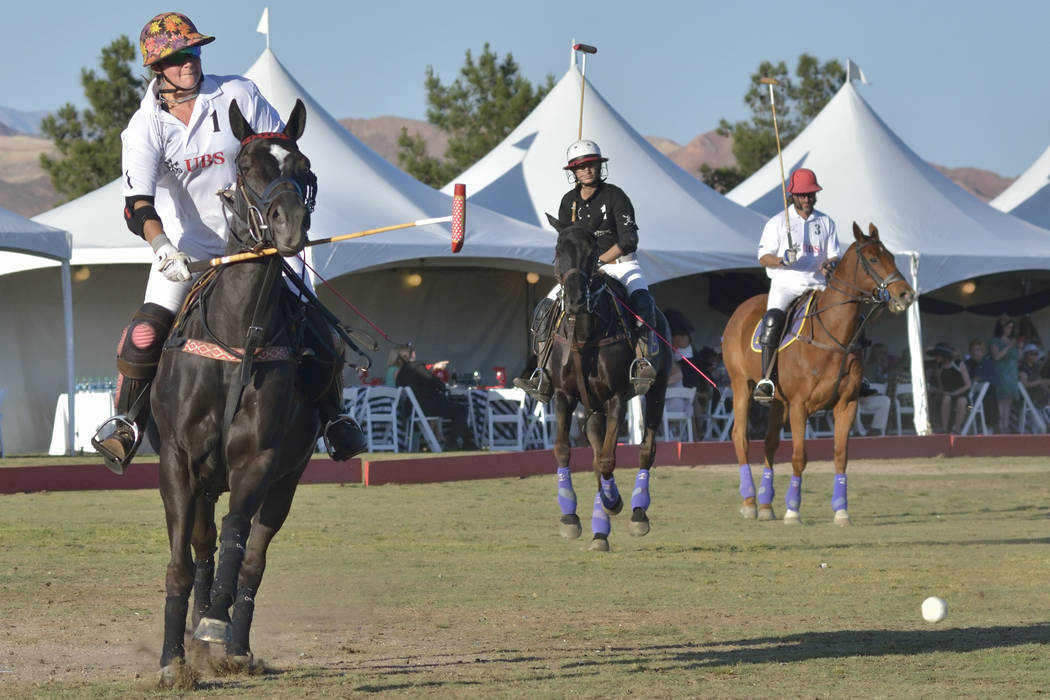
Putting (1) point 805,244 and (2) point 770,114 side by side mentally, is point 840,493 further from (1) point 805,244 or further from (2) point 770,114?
(2) point 770,114

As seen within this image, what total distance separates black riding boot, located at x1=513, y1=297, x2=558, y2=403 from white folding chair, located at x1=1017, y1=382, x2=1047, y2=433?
1631 centimetres

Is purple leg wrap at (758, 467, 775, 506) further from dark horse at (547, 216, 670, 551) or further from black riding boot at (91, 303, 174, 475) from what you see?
black riding boot at (91, 303, 174, 475)

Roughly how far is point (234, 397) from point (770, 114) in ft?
178

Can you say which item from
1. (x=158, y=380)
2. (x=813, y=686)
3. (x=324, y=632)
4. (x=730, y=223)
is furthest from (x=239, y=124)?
(x=730, y=223)

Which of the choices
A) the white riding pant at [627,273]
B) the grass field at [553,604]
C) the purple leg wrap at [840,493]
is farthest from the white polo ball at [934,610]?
the purple leg wrap at [840,493]

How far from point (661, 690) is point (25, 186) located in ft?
597

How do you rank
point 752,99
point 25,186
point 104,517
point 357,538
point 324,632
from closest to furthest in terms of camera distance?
1. point 324,632
2. point 357,538
3. point 104,517
4. point 752,99
5. point 25,186

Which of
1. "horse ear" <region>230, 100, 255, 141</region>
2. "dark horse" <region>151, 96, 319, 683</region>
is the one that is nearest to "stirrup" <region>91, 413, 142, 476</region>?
"dark horse" <region>151, 96, 319, 683</region>

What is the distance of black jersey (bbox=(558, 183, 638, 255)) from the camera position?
1225 cm

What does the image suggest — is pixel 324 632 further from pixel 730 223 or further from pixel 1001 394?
pixel 1001 394

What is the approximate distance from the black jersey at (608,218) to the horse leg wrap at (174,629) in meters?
6.45

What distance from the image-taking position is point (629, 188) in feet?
84.1

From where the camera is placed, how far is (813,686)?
620cm

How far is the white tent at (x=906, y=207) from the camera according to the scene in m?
25.5
